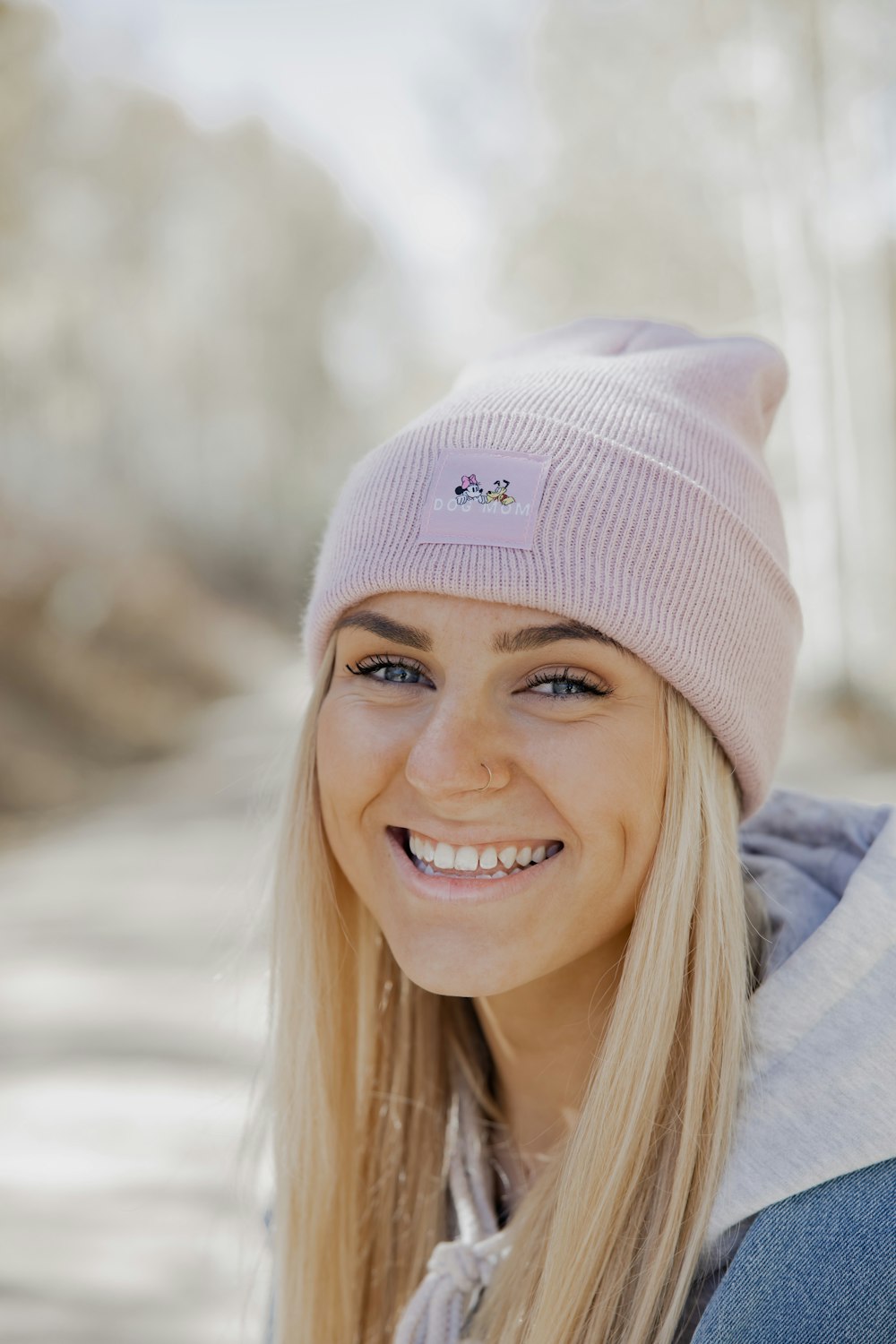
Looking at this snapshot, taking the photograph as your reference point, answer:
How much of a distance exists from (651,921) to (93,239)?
46.2 feet

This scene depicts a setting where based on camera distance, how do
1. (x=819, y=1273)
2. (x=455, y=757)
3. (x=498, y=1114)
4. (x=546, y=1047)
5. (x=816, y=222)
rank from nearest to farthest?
(x=819, y=1273) < (x=455, y=757) < (x=546, y=1047) < (x=498, y=1114) < (x=816, y=222)

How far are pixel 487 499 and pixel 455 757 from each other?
0.35 m

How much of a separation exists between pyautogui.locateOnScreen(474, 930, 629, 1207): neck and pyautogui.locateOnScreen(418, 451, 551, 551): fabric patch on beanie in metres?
0.61

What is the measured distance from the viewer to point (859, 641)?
10273 mm

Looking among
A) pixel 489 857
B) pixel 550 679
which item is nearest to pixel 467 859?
pixel 489 857

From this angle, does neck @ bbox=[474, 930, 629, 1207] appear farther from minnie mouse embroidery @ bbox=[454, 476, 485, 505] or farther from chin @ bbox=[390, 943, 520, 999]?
minnie mouse embroidery @ bbox=[454, 476, 485, 505]

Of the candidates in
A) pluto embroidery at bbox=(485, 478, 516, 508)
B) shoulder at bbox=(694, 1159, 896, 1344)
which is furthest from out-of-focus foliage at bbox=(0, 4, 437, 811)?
shoulder at bbox=(694, 1159, 896, 1344)

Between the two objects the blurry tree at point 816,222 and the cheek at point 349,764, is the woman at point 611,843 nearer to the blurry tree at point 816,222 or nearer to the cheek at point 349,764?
the cheek at point 349,764

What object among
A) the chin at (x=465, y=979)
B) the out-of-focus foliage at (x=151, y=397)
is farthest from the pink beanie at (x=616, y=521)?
the out-of-focus foliage at (x=151, y=397)

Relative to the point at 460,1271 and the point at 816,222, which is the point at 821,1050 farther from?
the point at 816,222

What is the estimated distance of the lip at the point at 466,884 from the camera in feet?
5.28

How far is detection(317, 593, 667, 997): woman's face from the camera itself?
1565 millimetres

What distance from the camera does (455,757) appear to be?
1560mm

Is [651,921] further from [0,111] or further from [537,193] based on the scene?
[537,193]
